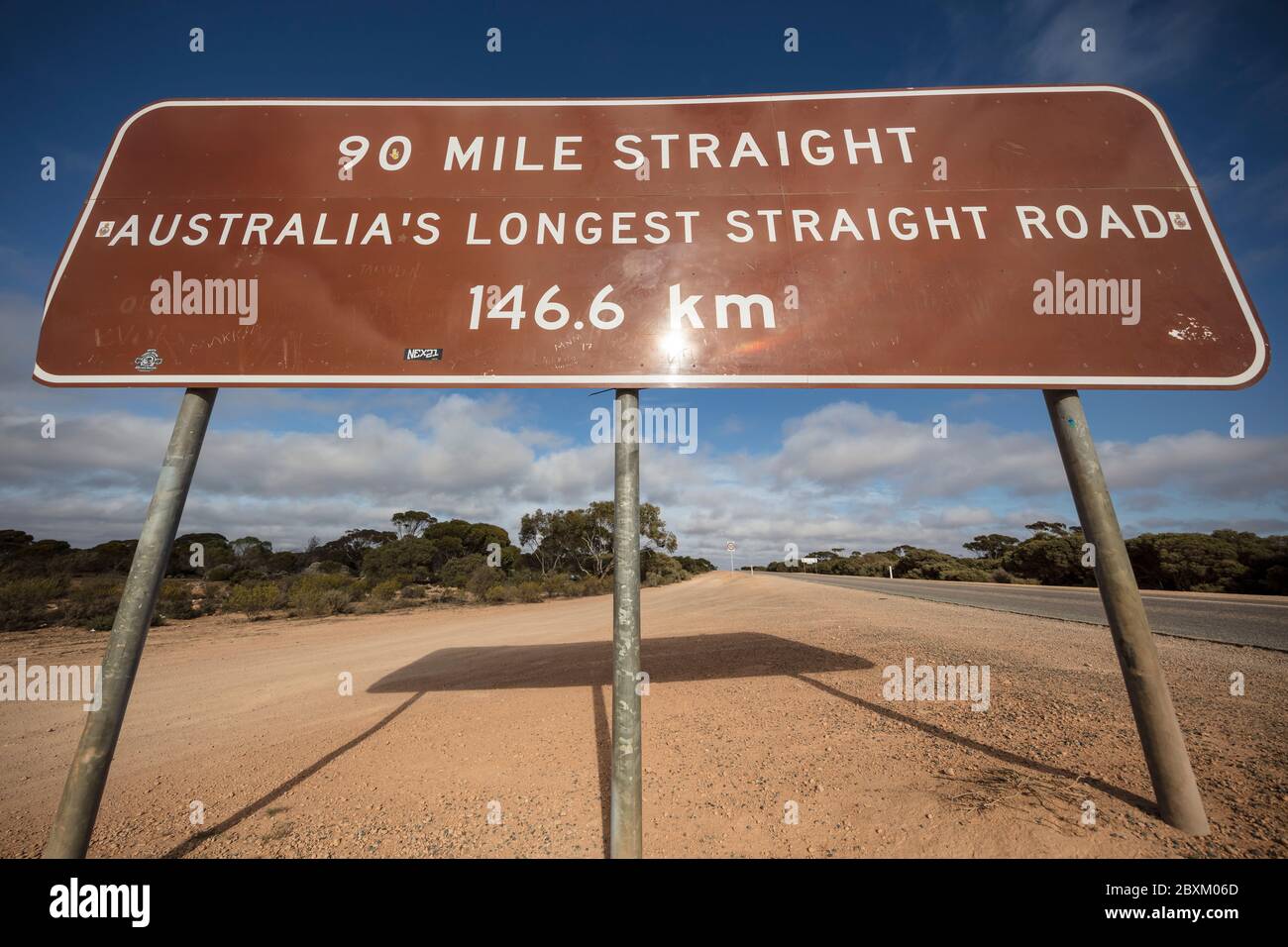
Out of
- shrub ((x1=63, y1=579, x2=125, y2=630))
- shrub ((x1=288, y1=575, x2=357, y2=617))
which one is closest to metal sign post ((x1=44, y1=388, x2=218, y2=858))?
shrub ((x1=63, y1=579, x2=125, y2=630))

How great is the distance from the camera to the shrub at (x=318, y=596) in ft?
50.4

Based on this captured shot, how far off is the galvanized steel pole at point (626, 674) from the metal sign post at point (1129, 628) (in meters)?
2.44

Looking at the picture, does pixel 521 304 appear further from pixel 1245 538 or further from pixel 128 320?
pixel 1245 538

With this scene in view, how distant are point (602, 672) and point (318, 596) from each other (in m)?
13.5

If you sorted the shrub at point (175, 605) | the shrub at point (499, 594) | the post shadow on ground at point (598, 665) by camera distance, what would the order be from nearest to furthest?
the post shadow on ground at point (598, 665)
the shrub at point (175, 605)
the shrub at point (499, 594)

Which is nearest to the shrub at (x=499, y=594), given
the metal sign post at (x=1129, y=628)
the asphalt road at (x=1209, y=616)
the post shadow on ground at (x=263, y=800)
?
the post shadow on ground at (x=263, y=800)

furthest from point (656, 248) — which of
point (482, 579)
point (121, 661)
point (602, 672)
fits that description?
point (482, 579)

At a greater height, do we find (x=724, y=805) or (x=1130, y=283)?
(x=1130, y=283)

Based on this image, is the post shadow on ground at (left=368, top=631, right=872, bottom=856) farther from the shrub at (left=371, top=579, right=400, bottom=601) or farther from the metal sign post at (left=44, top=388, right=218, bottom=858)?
the shrub at (left=371, top=579, right=400, bottom=601)

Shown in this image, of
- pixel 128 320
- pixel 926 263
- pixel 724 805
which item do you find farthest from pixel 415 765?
pixel 926 263

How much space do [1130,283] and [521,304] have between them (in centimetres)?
348

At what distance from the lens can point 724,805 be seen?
9.85 feet

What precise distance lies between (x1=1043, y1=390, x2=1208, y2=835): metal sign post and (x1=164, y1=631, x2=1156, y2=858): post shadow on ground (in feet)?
0.76

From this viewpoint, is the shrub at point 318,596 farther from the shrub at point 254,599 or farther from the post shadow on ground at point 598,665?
the post shadow on ground at point 598,665
